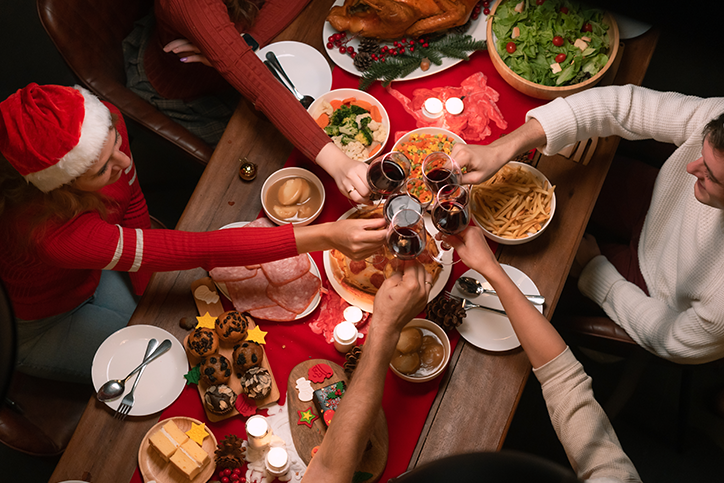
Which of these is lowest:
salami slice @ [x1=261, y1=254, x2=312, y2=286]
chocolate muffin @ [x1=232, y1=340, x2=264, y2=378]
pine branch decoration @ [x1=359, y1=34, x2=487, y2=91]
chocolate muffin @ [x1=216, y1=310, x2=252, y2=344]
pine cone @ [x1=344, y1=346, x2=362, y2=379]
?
pine cone @ [x1=344, y1=346, x2=362, y2=379]

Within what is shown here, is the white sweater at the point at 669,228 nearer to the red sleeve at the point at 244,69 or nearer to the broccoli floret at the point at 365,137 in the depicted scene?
the broccoli floret at the point at 365,137

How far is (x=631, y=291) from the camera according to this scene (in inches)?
90.8

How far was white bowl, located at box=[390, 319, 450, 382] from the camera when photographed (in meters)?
1.96

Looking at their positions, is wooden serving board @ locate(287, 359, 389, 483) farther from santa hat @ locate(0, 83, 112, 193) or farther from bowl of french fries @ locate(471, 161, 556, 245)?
santa hat @ locate(0, 83, 112, 193)

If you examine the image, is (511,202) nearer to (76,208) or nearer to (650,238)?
(650,238)

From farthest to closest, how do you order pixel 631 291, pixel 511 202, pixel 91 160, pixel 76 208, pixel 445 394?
1. pixel 631 291
2. pixel 511 202
3. pixel 445 394
4. pixel 76 208
5. pixel 91 160

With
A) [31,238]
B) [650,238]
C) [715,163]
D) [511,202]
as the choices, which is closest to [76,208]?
[31,238]

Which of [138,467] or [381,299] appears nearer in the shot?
[381,299]

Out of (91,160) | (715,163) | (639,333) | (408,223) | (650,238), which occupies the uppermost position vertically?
(91,160)

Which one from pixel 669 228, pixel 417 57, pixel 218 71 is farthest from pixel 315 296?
pixel 669 228

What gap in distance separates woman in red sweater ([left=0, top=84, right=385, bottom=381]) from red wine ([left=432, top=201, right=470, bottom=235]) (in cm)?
27

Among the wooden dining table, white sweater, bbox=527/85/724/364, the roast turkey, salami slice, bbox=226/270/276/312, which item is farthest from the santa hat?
white sweater, bbox=527/85/724/364

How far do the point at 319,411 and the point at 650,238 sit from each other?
171 centimetres

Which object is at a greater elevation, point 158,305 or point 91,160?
point 91,160
